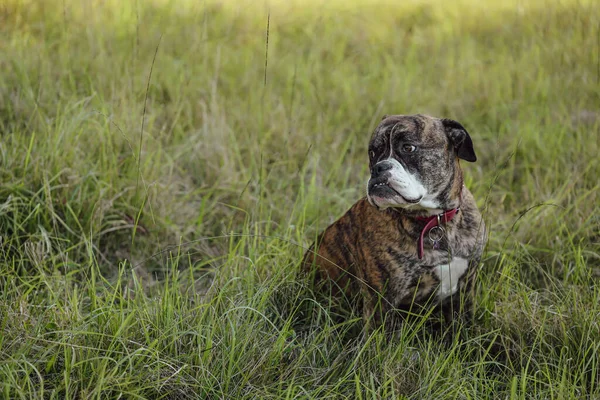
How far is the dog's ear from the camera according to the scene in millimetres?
3047

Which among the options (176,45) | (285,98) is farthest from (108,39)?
(285,98)

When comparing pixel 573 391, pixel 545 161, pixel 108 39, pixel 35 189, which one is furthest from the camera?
pixel 108 39

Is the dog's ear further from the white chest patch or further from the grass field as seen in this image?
the white chest patch

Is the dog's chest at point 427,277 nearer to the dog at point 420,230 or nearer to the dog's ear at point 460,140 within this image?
the dog at point 420,230

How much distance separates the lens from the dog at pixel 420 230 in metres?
2.93

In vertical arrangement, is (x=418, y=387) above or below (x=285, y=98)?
below

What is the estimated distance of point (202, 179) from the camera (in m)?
4.46

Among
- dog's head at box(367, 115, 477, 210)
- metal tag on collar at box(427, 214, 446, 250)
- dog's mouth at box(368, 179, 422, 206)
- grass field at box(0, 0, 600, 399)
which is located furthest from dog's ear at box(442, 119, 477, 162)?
dog's mouth at box(368, 179, 422, 206)

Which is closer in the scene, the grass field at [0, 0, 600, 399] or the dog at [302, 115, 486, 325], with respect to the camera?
the grass field at [0, 0, 600, 399]

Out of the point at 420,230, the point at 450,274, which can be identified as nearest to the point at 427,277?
the point at 450,274

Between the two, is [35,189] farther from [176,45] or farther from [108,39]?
[176,45]

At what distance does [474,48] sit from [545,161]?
188 cm

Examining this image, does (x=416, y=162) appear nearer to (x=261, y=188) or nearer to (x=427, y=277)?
(x=427, y=277)

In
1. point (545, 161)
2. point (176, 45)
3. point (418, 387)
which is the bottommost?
point (418, 387)
